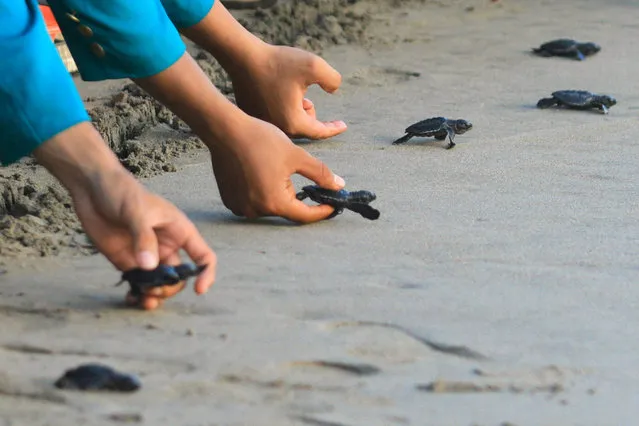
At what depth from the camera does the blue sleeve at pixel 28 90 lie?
187 cm

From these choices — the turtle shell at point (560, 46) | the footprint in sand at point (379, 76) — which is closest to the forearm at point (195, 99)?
the footprint in sand at point (379, 76)

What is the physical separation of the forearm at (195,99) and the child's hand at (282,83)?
2.09 ft

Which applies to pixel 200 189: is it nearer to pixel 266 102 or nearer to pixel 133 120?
pixel 266 102

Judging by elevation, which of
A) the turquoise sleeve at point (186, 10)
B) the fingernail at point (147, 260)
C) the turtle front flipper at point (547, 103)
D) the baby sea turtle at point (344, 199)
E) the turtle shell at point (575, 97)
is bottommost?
the turtle front flipper at point (547, 103)

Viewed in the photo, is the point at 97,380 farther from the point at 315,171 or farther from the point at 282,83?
the point at 282,83

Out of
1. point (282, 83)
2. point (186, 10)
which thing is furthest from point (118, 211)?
point (282, 83)

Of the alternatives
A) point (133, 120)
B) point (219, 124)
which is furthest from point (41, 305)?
point (133, 120)

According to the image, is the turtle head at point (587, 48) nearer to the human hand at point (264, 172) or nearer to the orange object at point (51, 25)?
the orange object at point (51, 25)

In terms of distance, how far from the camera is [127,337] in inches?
74.3

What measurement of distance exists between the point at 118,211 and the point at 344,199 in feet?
2.47

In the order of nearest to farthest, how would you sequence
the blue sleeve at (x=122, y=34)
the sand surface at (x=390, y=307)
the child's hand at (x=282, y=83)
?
the sand surface at (x=390, y=307)
the blue sleeve at (x=122, y=34)
the child's hand at (x=282, y=83)

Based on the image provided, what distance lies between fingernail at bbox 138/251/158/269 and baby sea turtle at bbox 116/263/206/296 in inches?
0.4

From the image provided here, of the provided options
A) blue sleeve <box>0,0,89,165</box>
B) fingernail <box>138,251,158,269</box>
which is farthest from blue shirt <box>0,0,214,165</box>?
fingernail <box>138,251,158,269</box>

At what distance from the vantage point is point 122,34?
225cm
